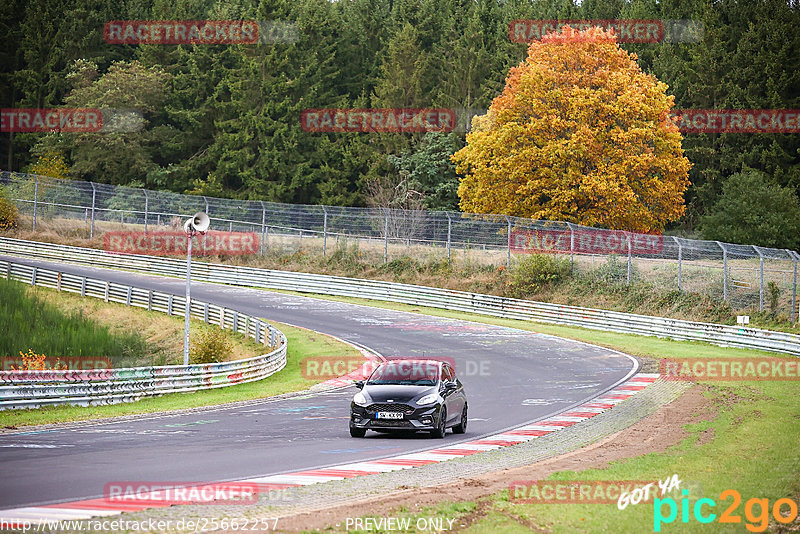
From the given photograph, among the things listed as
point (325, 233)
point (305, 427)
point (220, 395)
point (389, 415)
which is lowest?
point (220, 395)

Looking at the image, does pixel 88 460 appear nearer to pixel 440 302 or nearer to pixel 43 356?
pixel 43 356

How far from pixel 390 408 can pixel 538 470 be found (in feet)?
15.7

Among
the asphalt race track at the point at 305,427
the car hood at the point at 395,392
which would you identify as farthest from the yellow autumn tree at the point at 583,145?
the car hood at the point at 395,392

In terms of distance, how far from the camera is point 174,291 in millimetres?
49750

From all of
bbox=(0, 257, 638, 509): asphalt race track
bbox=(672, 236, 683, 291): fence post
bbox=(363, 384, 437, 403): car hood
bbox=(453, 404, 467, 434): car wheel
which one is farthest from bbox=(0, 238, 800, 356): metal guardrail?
bbox=(363, 384, 437, 403): car hood

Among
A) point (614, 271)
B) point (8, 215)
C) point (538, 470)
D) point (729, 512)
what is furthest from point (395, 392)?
point (8, 215)

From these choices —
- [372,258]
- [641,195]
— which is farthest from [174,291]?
[641,195]

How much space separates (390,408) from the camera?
18.0 meters

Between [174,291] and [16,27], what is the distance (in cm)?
4668

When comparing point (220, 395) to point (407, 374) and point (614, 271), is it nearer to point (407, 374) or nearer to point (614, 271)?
point (407, 374)

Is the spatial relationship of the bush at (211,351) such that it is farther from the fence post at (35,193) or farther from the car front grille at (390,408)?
the fence post at (35,193)

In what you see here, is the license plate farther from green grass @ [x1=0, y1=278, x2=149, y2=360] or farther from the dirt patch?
green grass @ [x1=0, y1=278, x2=149, y2=360]

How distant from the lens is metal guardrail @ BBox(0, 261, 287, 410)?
71.4 ft

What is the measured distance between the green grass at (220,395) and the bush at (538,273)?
46.5 feet
